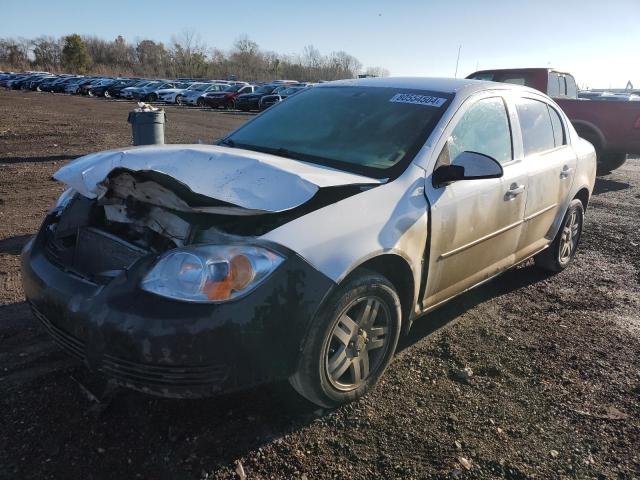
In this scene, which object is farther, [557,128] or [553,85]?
[553,85]

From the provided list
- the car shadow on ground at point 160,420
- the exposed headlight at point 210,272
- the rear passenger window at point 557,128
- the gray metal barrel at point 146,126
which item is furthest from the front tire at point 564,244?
the gray metal barrel at point 146,126

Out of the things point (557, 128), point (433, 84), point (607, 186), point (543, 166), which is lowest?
point (607, 186)

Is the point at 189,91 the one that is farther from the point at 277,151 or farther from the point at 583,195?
the point at 277,151

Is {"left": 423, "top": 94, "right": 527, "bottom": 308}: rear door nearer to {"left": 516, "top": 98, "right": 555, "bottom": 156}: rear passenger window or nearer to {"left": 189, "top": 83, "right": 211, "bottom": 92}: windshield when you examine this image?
{"left": 516, "top": 98, "right": 555, "bottom": 156}: rear passenger window

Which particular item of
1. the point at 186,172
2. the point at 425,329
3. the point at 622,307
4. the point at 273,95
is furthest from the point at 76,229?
the point at 273,95

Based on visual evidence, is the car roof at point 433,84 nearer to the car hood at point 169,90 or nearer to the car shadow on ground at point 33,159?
the car shadow on ground at point 33,159

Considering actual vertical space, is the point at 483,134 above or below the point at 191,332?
above

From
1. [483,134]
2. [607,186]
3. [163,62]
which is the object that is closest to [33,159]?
[483,134]

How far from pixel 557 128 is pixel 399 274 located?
8.88 ft

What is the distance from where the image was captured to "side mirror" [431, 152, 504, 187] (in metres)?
2.93

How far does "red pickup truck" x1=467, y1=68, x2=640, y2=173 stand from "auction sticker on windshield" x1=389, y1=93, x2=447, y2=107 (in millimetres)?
8177

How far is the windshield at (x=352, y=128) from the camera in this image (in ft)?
10.0

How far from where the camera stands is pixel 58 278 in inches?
97.8

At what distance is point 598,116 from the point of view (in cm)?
1002
